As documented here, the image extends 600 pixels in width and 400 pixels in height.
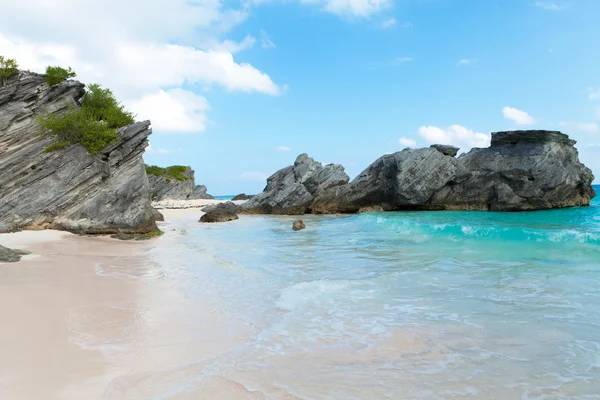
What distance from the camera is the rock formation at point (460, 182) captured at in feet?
135

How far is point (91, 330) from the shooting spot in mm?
5992

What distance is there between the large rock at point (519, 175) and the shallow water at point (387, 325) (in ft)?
94.4

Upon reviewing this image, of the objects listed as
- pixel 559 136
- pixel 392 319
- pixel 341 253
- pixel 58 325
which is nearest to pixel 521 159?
pixel 559 136

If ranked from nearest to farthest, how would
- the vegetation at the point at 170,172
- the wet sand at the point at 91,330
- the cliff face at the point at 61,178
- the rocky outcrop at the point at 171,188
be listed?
the wet sand at the point at 91,330 < the cliff face at the point at 61,178 < the rocky outcrop at the point at 171,188 < the vegetation at the point at 170,172

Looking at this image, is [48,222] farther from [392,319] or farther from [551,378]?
[551,378]

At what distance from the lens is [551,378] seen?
4789 mm

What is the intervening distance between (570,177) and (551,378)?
46111 mm

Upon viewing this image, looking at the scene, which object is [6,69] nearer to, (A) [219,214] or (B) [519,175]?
(A) [219,214]

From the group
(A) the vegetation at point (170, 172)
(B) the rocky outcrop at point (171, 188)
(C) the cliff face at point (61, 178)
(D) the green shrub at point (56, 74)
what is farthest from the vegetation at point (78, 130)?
(A) the vegetation at point (170, 172)

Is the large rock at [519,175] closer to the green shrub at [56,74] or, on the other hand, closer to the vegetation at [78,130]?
the vegetation at [78,130]

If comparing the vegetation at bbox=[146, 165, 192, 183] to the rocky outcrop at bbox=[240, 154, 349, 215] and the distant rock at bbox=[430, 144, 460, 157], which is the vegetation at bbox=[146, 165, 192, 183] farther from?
the distant rock at bbox=[430, 144, 460, 157]

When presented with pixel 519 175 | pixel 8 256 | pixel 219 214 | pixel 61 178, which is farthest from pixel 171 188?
pixel 8 256

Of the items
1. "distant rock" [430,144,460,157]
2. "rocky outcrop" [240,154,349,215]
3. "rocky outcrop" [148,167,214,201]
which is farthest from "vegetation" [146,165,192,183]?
"distant rock" [430,144,460,157]

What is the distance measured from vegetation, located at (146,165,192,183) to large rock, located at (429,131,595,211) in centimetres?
5831
